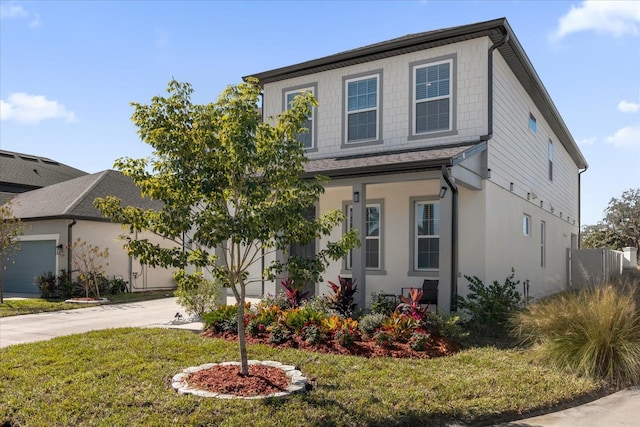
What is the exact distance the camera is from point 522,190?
1417cm

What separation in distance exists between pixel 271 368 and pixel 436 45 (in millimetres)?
8414

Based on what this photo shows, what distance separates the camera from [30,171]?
3067 centimetres

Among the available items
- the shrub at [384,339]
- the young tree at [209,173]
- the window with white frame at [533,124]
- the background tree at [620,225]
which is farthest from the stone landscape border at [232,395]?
the background tree at [620,225]

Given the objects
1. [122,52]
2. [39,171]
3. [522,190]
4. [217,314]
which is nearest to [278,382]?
[217,314]

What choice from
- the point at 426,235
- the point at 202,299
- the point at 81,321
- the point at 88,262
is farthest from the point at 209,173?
the point at 88,262

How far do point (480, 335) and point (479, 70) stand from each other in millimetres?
5749

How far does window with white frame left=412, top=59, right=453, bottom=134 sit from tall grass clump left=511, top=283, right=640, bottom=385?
537 cm

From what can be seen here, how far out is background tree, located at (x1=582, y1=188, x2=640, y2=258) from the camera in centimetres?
4369

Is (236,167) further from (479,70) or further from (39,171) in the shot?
(39,171)

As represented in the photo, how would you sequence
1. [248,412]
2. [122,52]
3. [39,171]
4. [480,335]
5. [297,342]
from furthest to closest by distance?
[39,171] < [122,52] < [480,335] < [297,342] < [248,412]

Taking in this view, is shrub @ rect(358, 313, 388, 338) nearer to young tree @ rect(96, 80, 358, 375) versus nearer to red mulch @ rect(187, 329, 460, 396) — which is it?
red mulch @ rect(187, 329, 460, 396)

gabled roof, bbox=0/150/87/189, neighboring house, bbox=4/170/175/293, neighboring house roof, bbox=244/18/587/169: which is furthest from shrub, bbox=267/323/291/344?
gabled roof, bbox=0/150/87/189

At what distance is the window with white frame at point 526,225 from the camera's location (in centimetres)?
1436

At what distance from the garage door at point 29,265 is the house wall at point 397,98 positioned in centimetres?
1090
